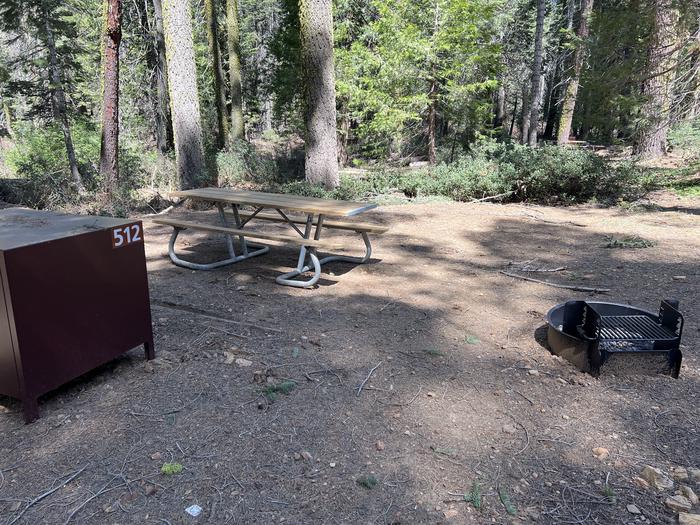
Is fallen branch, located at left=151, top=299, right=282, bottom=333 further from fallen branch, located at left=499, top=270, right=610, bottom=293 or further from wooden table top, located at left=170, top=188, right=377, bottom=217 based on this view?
fallen branch, located at left=499, top=270, right=610, bottom=293

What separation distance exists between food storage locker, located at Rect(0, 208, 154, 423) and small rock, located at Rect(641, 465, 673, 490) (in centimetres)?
312

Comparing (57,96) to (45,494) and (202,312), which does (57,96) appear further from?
(45,494)

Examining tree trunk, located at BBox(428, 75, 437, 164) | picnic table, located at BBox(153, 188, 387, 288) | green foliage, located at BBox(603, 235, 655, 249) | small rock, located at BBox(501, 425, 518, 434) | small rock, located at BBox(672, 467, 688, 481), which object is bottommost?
small rock, located at BBox(672, 467, 688, 481)

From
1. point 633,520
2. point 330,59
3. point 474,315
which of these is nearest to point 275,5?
point 330,59

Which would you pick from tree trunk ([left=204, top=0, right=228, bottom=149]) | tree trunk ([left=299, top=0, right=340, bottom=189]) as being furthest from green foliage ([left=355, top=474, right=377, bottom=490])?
tree trunk ([left=204, top=0, right=228, bottom=149])

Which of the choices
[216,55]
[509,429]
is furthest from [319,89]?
[216,55]

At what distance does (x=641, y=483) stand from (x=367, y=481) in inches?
53.1

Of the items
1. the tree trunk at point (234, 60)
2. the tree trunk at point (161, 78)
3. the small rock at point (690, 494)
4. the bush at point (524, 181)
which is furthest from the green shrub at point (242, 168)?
the small rock at point (690, 494)

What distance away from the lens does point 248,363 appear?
3506mm

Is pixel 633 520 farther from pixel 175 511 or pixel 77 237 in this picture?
pixel 77 237

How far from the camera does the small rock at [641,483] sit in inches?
94.6

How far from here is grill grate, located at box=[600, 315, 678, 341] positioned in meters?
3.49

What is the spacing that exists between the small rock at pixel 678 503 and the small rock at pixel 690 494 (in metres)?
0.02

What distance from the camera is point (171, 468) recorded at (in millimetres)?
2455
